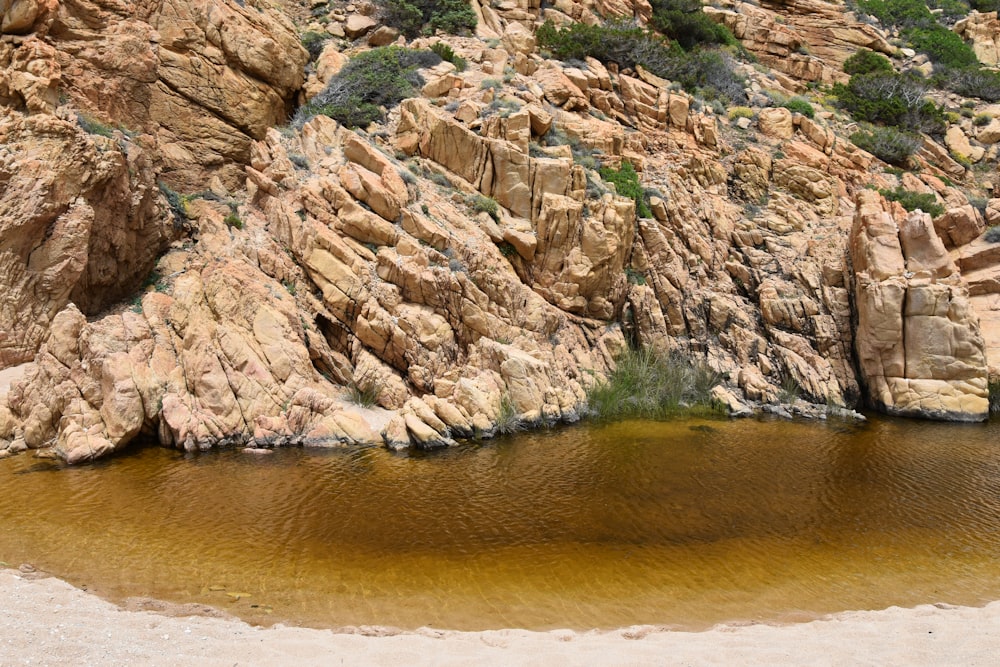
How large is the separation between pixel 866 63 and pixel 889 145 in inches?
432

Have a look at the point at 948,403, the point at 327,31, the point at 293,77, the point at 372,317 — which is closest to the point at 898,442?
the point at 948,403

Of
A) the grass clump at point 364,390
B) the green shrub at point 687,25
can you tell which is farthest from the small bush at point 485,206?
the green shrub at point 687,25

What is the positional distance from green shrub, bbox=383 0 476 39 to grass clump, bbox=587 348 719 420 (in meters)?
19.0

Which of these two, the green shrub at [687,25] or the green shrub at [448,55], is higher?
the green shrub at [687,25]

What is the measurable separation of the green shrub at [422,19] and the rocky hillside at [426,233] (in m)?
0.16

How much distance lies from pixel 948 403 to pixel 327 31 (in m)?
30.0

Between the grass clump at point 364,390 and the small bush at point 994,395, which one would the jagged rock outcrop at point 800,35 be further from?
the grass clump at point 364,390

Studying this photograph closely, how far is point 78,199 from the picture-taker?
15.8 metres

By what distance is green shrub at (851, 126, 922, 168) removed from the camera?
95.5ft

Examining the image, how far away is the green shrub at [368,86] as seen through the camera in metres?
22.3

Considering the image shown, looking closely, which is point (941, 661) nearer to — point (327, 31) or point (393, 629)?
point (393, 629)

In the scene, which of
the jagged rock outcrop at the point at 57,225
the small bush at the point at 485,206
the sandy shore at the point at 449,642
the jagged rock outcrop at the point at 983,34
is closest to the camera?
the sandy shore at the point at 449,642

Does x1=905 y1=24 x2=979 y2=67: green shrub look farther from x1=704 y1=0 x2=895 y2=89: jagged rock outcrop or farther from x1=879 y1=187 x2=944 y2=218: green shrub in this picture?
x1=879 y1=187 x2=944 y2=218: green shrub

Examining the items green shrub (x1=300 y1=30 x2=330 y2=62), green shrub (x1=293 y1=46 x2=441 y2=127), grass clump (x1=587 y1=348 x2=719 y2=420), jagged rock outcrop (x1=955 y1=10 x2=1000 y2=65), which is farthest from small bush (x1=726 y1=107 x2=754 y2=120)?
jagged rock outcrop (x1=955 y1=10 x2=1000 y2=65)
